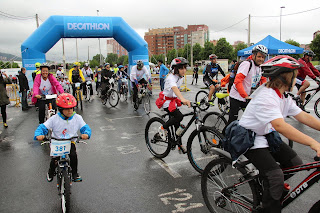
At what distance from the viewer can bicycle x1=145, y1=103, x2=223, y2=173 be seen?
4176 millimetres

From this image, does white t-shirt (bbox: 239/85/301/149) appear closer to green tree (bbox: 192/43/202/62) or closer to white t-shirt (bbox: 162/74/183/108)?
white t-shirt (bbox: 162/74/183/108)

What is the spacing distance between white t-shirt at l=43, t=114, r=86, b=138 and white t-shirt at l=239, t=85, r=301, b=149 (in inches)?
92.9

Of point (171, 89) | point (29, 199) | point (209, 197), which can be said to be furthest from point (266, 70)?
point (29, 199)

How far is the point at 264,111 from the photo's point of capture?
246cm

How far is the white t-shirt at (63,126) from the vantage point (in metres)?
3.68

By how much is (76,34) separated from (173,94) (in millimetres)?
11785

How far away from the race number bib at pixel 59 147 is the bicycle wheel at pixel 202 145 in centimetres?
199

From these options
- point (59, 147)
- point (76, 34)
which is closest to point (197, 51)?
point (76, 34)

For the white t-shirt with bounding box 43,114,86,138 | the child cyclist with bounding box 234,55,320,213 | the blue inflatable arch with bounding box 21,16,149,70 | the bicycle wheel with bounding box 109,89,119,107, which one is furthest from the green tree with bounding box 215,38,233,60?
the child cyclist with bounding box 234,55,320,213

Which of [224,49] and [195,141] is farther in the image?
[224,49]

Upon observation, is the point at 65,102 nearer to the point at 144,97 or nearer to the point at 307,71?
the point at 144,97

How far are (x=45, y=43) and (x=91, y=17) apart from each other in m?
3.02

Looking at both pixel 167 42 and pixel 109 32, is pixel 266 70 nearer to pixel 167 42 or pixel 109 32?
pixel 109 32

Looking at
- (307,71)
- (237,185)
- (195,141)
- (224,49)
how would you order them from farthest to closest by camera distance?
(224,49)
(307,71)
(195,141)
(237,185)
